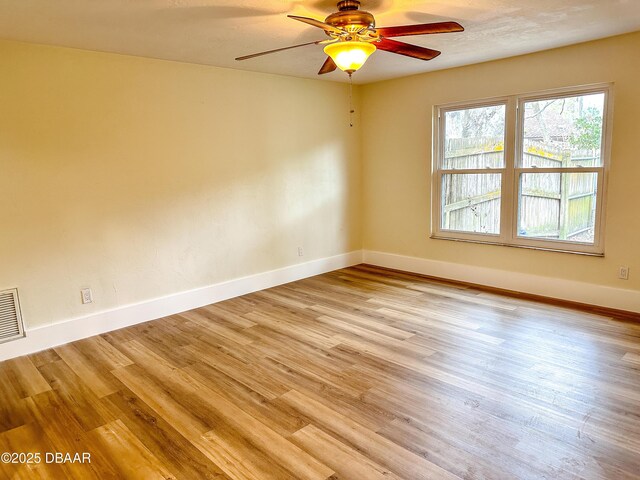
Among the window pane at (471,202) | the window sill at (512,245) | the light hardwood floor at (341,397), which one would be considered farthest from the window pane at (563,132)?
the light hardwood floor at (341,397)

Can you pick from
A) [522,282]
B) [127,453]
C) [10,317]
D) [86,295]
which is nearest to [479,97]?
[522,282]

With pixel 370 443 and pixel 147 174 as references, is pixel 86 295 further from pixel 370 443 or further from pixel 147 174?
pixel 370 443

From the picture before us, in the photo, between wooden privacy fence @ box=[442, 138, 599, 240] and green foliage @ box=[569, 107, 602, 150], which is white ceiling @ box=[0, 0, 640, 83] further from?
wooden privacy fence @ box=[442, 138, 599, 240]

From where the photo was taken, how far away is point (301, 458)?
207cm

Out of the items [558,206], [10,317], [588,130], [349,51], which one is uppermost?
[349,51]

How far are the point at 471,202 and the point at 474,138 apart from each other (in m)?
0.71

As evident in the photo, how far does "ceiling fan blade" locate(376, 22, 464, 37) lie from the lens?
229 cm

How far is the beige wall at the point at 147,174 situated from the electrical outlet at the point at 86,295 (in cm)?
4

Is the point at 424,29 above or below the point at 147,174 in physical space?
above

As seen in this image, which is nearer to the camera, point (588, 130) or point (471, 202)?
point (588, 130)

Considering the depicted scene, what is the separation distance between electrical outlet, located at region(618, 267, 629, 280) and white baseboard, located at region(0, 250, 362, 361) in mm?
3092

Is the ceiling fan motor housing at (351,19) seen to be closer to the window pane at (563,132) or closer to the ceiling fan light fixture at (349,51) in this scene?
the ceiling fan light fixture at (349,51)

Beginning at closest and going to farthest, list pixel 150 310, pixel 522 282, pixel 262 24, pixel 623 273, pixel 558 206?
1. pixel 262 24
2. pixel 623 273
3. pixel 150 310
4. pixel 558 206
5. pixel 522 282

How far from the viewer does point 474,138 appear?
480 cm
